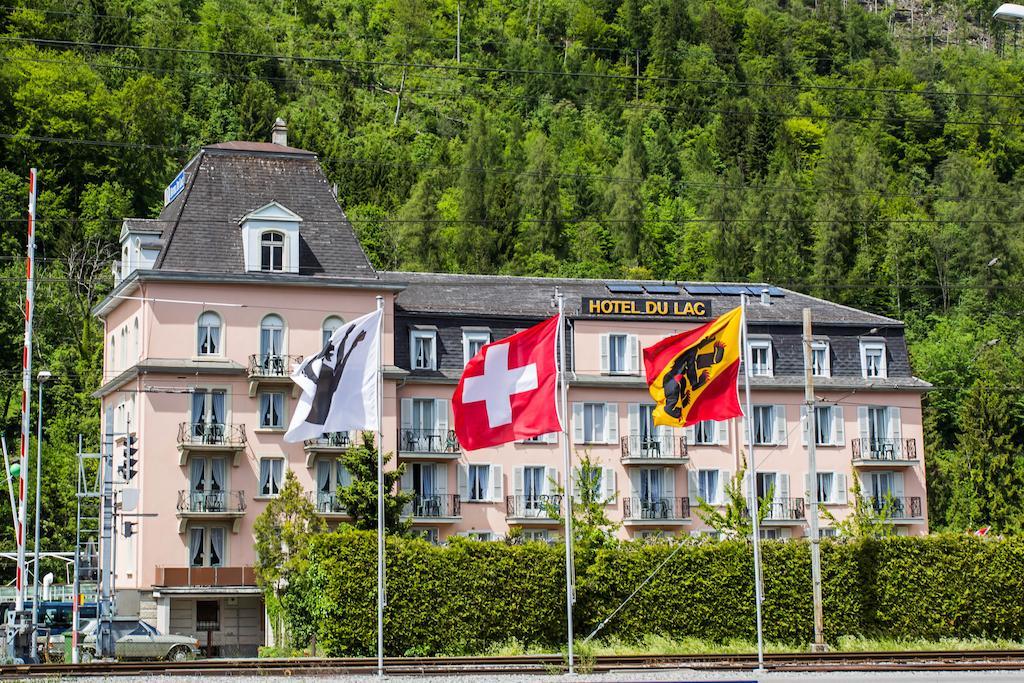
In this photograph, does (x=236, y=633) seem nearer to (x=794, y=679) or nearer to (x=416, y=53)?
(x=794, y=679)

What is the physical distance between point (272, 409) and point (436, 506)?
8.55 metres

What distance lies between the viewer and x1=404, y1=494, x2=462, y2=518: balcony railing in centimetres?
6756

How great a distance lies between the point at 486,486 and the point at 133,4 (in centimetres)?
11546

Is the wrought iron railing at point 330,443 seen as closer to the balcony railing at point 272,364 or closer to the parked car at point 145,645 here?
the balcony railing at point 272,364

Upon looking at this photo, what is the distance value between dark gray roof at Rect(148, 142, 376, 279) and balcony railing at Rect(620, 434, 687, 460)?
46.6 ft

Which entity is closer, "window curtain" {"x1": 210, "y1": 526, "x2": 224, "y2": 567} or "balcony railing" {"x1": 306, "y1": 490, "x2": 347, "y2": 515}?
"window curtain" {"x1": 210, "y1": 526, "x2": 224, "y2": 567}

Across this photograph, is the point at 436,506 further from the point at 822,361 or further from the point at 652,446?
the point at 822,361

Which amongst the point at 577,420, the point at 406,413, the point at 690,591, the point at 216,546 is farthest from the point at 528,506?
the point at 690,591

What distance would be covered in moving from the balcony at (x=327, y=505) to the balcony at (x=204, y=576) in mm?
3929

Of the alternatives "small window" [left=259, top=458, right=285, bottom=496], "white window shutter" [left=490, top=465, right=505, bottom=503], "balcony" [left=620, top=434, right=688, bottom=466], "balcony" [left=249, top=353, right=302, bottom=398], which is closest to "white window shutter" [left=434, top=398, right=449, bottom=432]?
"white window shutter" [left=490, top=465, right=505, bottom=503]

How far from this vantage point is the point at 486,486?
69.4 metres

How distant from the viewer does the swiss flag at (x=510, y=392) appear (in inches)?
1528

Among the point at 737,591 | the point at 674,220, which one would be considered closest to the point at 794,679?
the point at 737,591

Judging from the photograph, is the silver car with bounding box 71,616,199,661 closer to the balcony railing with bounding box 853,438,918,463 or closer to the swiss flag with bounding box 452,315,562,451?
the swiss flag with bounding box 452,315,562,451
